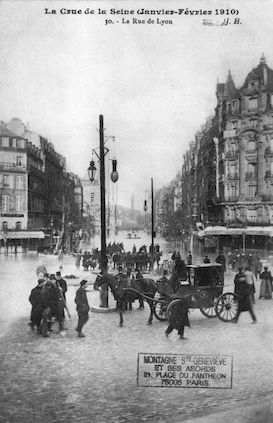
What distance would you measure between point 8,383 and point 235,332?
3460mm

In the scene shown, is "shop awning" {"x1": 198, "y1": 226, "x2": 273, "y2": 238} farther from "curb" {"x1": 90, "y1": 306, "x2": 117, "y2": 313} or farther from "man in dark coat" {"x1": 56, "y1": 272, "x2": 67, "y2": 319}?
"man in dark coat" {"x1": 56, "y1": 272, "x2": 67, "y2": 319}

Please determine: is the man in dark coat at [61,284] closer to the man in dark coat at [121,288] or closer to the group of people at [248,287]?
the man in dark coat at [121,288]

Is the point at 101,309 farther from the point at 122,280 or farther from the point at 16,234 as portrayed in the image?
the point at 16,234

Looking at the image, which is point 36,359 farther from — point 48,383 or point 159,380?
point 159,380

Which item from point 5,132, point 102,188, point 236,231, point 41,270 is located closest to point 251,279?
point 236,231

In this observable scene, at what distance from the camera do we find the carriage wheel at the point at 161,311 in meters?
7.35

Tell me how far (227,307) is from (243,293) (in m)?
0.38

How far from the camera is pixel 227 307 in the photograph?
7465 mm

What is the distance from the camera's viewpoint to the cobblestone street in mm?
5992

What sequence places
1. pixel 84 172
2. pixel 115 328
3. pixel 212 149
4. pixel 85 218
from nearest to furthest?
pixel 115 328 < pixel 84 172 < pixel 212 149 < pixel 85 218

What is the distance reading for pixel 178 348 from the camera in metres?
6.80

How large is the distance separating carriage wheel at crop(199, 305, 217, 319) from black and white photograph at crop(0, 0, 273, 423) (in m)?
0.03

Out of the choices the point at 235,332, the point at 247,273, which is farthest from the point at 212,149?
the point at 235,332

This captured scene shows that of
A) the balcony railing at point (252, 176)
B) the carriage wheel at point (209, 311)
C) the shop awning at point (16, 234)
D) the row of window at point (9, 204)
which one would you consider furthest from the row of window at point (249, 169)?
the shop awning at point (16, 234)
